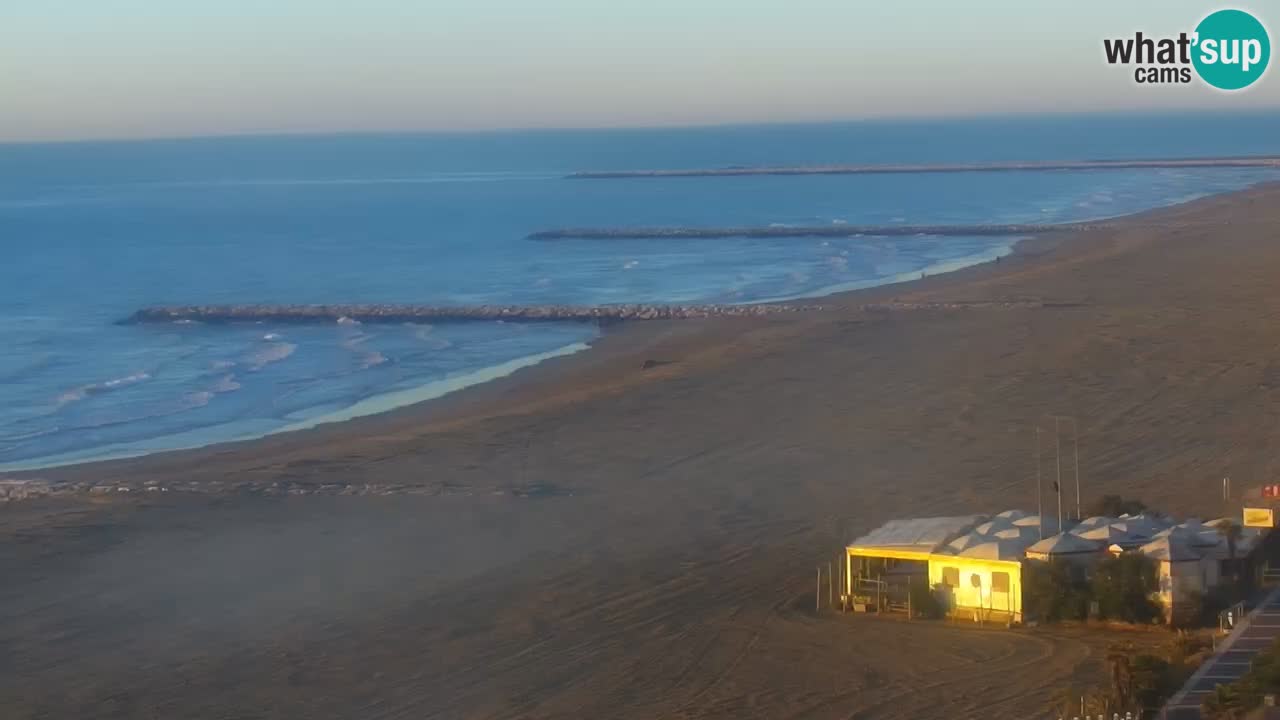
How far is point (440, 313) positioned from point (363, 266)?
18872 mm

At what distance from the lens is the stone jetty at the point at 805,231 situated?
6200 centimetres

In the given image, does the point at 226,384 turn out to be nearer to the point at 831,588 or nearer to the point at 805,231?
the point at 831,588

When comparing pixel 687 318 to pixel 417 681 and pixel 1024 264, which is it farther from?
pixel 417 681

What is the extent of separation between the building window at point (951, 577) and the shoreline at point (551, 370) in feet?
40.7

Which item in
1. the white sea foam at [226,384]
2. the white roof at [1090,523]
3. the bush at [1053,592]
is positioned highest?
the white roof at [1090,523]

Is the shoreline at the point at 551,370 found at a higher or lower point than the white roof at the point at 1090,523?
lower

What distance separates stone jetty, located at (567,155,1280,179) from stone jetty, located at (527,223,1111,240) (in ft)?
148

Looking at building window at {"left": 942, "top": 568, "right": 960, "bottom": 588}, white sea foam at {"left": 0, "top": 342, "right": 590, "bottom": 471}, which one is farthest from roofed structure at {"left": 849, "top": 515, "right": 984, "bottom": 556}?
white sea foam at {"left": 0, "top": 342, "right": 590, "bottom": 471}

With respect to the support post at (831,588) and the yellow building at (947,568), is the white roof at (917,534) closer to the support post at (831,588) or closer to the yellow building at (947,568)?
the yellow building at (947,568)

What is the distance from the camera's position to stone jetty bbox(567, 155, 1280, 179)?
352ft

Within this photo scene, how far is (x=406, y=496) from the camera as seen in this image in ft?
69.4

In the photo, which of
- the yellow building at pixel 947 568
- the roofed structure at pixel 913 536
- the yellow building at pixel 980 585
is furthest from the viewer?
the roofed structure at pixel 913 536

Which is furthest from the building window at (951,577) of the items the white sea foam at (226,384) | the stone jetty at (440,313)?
the stone jetty at (440,313)

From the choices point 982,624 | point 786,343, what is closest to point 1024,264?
point 786,343
